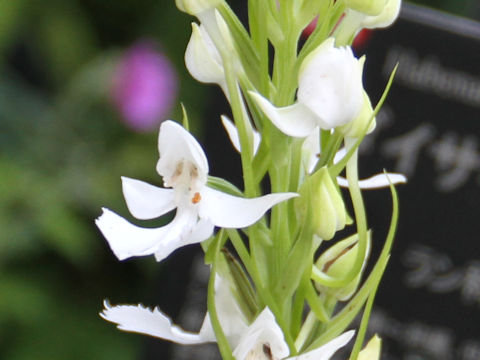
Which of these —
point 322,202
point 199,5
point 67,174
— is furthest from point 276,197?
point 67,174

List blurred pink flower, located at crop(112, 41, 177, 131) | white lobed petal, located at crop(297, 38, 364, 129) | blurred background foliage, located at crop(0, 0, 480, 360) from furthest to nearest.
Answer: blurred pink flower, located at crop(112, 41, 177, 131), blurred background foliage, located at crop(0, 0, 480, 360), white lobed petal, located at crop(297, 38, 364, 129)

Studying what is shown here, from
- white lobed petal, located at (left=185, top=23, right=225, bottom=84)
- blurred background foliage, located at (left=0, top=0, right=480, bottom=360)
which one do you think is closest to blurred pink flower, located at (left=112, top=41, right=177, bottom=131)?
blurred background foliage, located at (left=0, top=0, right=480, bottom=360)

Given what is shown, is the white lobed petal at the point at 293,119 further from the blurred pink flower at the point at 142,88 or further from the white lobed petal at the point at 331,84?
the blurred pink flower at the point at 142,88

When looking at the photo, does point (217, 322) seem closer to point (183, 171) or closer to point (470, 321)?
point (183, 171)

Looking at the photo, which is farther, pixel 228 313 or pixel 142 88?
pixel 142 88

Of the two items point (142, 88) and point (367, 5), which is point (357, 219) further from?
point (142, 88)

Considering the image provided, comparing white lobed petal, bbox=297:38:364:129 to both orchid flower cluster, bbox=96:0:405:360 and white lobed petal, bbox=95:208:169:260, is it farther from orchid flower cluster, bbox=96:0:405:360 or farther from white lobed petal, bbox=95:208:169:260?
white lobed petal, bbox=95:208:169:260
